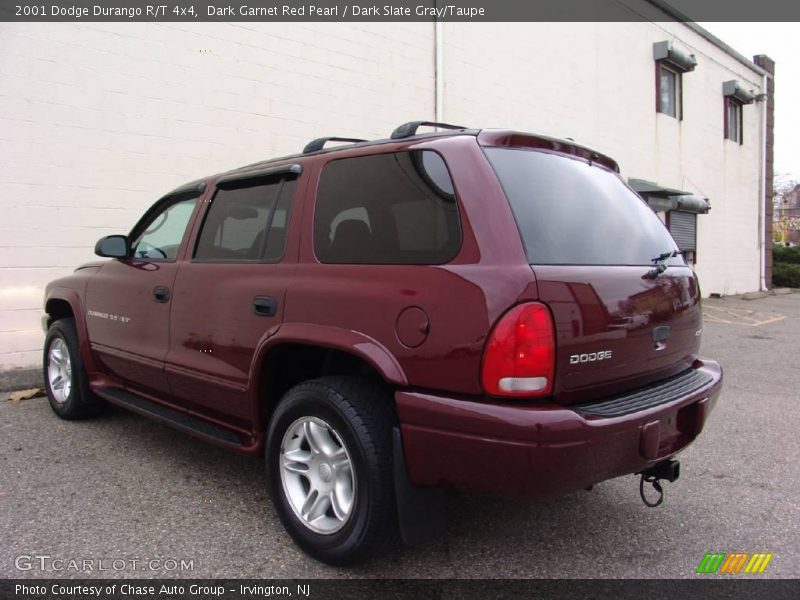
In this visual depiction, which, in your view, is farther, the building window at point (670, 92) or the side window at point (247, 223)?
the building window at point (670, 92)

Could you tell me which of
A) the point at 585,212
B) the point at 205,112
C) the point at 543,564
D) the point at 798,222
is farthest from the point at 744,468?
the point at 798,222

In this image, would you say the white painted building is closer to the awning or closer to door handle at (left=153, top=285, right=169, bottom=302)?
the awning

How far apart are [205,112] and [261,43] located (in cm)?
121

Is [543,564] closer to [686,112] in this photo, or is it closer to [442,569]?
[442,569]

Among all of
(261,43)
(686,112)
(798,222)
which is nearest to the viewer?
(261,43)

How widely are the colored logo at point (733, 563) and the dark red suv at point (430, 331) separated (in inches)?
16.9

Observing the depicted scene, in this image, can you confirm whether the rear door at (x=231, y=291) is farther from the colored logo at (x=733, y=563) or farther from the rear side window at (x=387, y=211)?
the colored logo at (x=733, y=563)

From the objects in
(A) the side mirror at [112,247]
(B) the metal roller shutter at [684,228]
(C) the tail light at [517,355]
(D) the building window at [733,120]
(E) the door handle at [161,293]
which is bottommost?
(C) the tail light at [517,355]

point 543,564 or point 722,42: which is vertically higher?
point 722,42

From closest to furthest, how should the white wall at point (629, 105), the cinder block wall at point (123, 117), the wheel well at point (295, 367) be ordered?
the wheel well at point (295, 367) < the cinder block wall at point (123, 117) < the white wall at point (629, 105)

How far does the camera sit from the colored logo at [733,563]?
104 inches

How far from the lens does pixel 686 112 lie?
53.4 ft

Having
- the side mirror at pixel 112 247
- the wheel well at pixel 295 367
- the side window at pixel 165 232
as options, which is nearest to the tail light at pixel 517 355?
the wheel well at pixel 295 367

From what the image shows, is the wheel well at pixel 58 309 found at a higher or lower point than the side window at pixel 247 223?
lower
